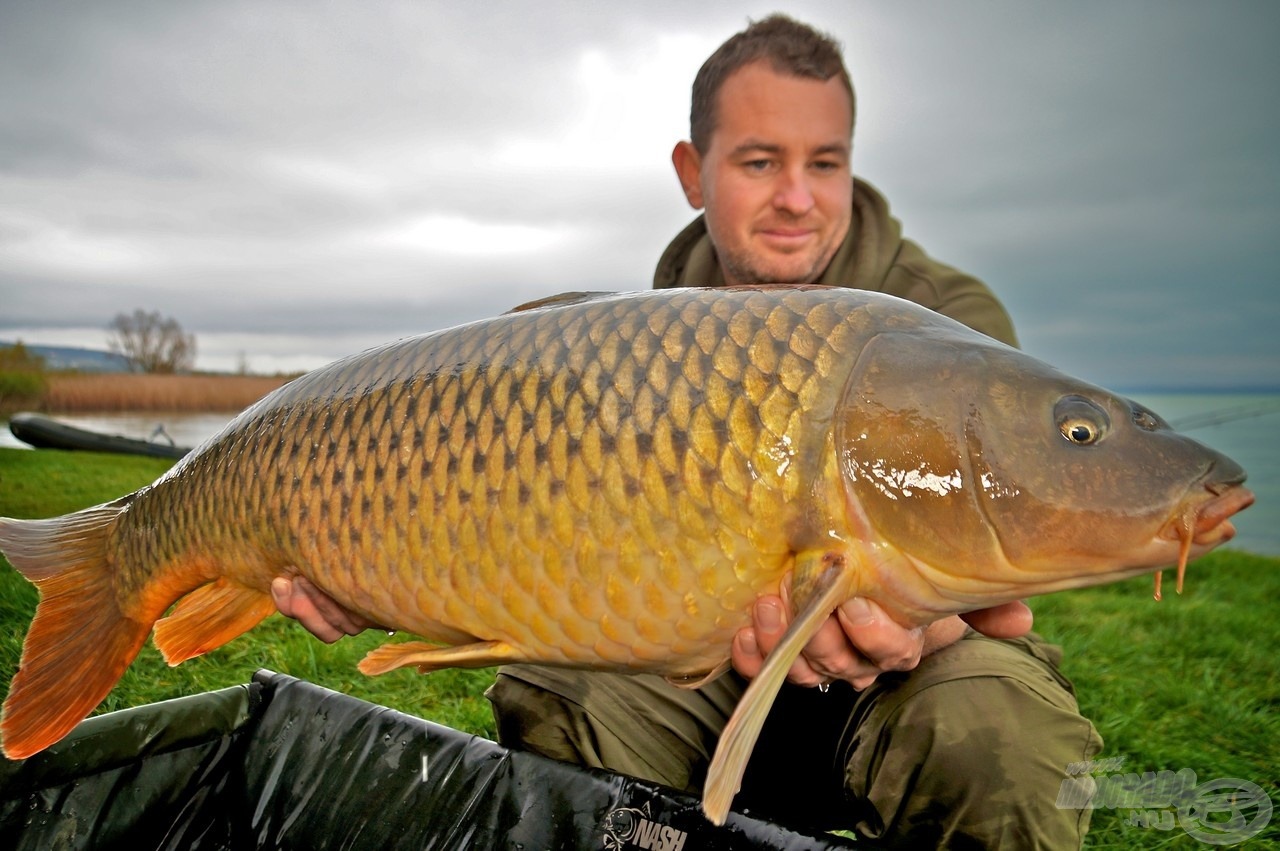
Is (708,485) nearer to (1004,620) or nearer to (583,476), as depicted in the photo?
(583,476)

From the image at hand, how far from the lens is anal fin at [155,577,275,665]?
152cm

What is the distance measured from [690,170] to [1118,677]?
1.98 m

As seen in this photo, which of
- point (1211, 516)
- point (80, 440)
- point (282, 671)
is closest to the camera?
point (1211, 516)

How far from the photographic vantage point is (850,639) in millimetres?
1128

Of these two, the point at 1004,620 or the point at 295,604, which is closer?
the point at 1004,620

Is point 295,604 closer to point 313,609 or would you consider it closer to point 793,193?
point 313,609

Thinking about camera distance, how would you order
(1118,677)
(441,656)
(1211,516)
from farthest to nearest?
(1118,677) → (441,656) → (1211,516)

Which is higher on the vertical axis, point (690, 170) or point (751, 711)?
point (690, 170)

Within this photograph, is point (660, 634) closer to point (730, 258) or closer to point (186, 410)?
point (730, 258)

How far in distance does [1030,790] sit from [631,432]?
2.49 feet

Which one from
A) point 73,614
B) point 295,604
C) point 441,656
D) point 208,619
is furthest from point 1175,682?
point 73,614

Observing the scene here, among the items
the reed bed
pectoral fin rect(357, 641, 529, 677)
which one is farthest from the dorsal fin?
the reed bed

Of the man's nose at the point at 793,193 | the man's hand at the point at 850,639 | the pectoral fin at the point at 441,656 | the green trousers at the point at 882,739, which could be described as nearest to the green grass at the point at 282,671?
the green trousers at the point at 882,739

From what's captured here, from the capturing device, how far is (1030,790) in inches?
49.3
